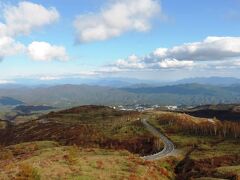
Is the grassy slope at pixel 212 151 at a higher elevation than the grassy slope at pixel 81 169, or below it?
below

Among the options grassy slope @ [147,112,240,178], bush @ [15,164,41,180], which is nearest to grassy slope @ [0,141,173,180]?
bush @ [15,164,41,180]

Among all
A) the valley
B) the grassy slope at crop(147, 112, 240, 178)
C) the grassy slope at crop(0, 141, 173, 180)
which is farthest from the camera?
the grassy slope at crop(147, 112, 240, 178)

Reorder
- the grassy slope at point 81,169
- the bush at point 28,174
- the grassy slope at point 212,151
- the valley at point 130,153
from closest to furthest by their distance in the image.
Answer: the bush at point 28,174 → the grassy slope at point 81,169 → the valley at point 130,153 → the grassy slope at point 212,151

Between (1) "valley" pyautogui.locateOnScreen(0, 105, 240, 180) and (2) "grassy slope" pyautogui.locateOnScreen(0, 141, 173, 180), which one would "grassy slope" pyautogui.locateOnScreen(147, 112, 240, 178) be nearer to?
(1) "valley" pyautogui.locateOnScreen(0, 105, 240, 180)

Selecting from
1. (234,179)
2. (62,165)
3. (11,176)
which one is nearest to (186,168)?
(234,179)

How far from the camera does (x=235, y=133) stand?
129 metres

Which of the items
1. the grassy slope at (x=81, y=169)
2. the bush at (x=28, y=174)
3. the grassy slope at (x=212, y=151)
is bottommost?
the grassy slope at (x=212, y=151)

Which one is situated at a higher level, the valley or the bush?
the bush

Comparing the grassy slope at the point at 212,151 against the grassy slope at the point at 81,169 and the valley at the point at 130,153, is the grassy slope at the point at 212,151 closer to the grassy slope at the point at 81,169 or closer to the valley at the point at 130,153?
the valley at the point at 130,153

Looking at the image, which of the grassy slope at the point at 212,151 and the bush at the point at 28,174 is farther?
the grassy slope at the point at 212,151

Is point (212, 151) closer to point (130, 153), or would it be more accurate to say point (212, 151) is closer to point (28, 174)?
point (130, 153)

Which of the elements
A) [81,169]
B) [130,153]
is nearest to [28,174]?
[81,169]

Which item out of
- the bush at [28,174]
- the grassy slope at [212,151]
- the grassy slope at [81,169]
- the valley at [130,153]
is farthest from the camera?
the grassy slope at [212,151]

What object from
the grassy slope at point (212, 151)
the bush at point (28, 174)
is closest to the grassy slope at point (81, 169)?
the bush at point (28, 174)
